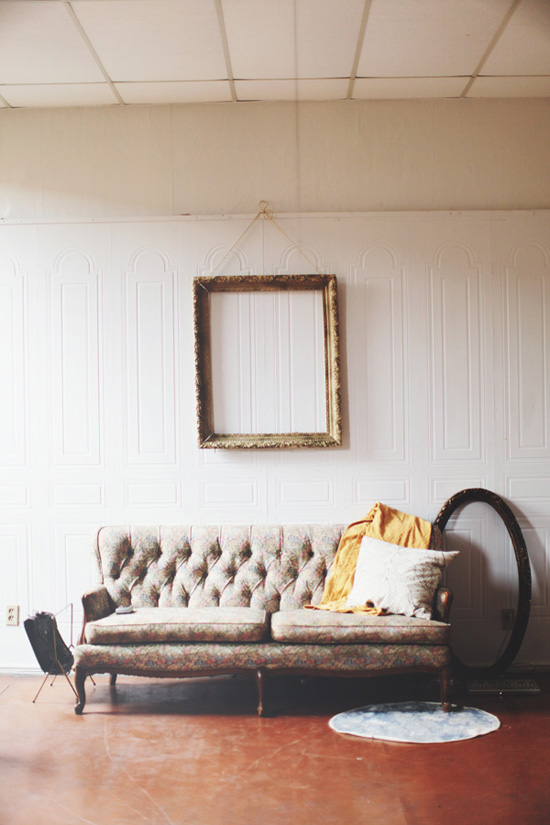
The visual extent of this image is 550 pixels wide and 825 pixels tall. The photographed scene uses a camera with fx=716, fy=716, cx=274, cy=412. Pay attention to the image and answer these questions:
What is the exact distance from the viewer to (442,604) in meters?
3.74

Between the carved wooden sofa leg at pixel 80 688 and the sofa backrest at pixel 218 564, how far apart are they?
20.0 inches

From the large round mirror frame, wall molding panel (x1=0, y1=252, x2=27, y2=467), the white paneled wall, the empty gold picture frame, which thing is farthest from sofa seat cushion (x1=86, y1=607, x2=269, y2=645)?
wall molding panel (x1=0, y1=252, x2=27, y2=467)

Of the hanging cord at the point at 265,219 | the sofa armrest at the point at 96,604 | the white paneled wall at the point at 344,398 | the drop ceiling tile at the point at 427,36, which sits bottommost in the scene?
the sofa armrest at the point at 96,604

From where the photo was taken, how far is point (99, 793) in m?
2.83

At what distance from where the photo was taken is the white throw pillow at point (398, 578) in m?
3.75

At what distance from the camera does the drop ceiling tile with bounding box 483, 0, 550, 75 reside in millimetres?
3592

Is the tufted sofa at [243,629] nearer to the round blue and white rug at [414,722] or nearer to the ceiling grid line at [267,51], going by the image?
the round blue and white rug at [414,722]

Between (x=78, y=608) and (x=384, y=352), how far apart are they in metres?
2.47

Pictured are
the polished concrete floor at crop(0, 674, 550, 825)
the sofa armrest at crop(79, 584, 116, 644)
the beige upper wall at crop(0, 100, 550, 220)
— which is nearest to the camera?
the polished concrete floor at crop(0, 674, 550, 825)

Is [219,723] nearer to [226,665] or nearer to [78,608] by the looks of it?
[226,665]

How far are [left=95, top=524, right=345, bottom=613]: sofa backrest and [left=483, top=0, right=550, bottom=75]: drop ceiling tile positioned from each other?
9.27 feet

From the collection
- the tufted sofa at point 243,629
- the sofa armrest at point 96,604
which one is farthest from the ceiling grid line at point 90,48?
the sofa armrest at point 96,604

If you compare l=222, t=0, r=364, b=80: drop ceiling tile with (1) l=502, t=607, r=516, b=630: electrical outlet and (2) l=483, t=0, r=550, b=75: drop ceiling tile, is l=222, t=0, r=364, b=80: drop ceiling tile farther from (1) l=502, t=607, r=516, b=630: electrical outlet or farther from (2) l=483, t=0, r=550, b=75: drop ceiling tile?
(1) l=502, t=607, r=516, b=630: electrical outlet

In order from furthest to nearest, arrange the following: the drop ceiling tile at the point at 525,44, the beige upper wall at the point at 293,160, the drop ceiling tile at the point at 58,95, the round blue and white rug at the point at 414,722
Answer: the beige upper wall at the point at 293,160 → the drop ceiling tile at the point at 58,95 → the drop ceiling tile at the point at 525,44 → the round blue and white rug at the point at 414,722
